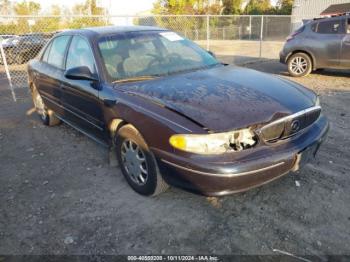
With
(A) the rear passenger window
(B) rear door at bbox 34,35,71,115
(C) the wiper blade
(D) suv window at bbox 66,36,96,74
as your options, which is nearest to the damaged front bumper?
(C) the wiper blade

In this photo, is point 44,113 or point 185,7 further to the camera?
point 185,7

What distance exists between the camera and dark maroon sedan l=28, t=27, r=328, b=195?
258 centimetres

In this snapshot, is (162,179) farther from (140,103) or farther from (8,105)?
(8,105)

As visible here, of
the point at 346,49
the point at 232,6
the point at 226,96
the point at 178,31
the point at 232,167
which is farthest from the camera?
the point at 232,6

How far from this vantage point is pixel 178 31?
34.8ft

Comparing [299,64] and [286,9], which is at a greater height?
[286,9]

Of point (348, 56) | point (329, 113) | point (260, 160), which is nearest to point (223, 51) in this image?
point (348, 56)

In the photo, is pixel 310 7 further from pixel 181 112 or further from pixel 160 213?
pixel 160 213

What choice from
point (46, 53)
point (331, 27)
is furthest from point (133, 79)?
point (331, 27)

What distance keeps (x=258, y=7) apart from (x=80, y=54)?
1488 inches

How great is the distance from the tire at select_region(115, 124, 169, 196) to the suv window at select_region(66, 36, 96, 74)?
3.07 feet

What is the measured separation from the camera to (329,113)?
5.68m

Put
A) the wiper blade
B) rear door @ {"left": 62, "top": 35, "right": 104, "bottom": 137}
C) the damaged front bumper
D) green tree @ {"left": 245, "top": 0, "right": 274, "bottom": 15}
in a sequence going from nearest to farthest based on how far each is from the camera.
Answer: the damaged front bumper
the wiper blade
rear door @ {"left": 62, "top": 35, "right": 104, "bottom": 137}
green tree @ {"left": 245, "top": 0, "right": 274, "bottom": 15}

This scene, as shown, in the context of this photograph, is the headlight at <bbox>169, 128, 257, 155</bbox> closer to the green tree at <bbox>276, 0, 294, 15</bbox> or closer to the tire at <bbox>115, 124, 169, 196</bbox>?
the tire at <bbox>115, 124, 169, 196</bbox>
